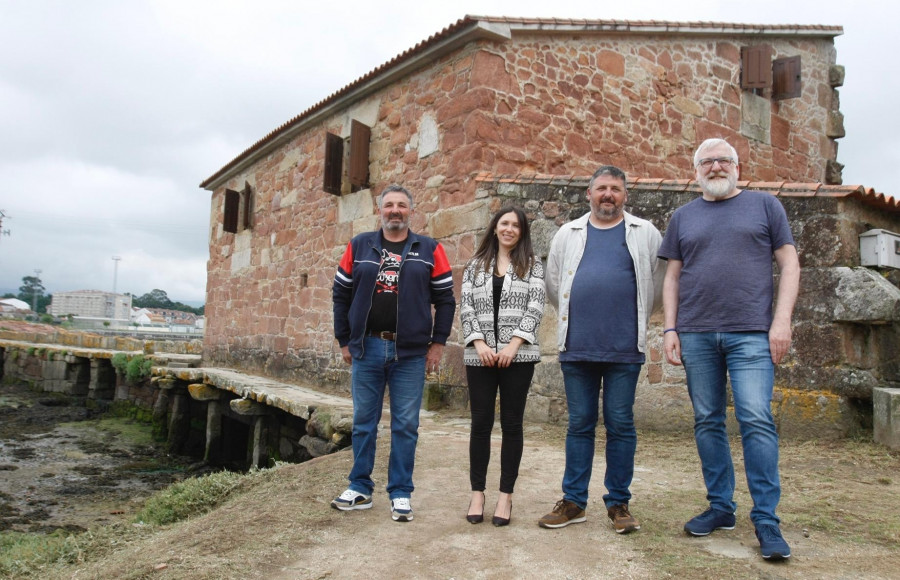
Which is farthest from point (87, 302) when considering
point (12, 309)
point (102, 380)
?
point (102, 380)

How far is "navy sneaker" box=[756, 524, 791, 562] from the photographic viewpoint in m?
2.54

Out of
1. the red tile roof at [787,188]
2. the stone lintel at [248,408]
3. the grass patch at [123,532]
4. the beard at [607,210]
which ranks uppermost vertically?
the red tile roof at [787,188]

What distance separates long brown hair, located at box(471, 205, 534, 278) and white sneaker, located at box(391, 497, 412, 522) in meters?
1.24

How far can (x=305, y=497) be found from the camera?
3643mm

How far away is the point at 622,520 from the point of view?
2.95 metres

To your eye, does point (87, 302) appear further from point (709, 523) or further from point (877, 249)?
point (709, 523)

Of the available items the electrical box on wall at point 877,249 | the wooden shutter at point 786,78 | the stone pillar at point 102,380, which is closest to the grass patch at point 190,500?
the electrical box on wall at point 877,249

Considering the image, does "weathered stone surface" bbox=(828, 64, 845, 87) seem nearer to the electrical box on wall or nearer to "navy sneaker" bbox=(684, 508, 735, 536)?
the electrical box on wall

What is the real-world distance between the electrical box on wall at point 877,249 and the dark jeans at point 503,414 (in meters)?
3.50

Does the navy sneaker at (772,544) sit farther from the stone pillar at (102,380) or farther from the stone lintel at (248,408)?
the stone pillar at (102,380)

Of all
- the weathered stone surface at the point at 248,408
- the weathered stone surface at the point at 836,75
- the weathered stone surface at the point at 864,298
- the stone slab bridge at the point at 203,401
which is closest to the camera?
the weathered stone surface at the point at 864,298

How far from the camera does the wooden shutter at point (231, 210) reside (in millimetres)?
13017

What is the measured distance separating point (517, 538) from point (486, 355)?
32.8 inches

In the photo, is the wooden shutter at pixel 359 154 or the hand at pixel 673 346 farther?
the wooden shutter at pixel 359 154
